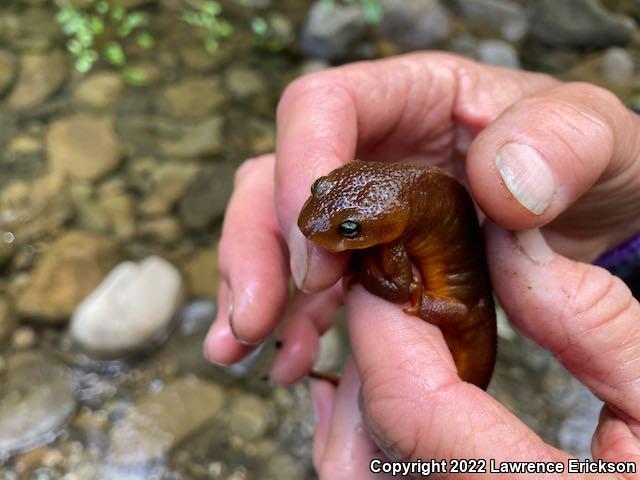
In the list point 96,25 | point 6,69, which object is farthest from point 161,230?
point 96,25

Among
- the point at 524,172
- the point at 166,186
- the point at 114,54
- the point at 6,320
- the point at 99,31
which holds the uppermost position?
the point at 524,172

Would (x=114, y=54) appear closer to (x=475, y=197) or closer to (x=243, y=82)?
(x=243, y=82)

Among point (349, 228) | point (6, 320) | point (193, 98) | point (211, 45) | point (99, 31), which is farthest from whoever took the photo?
point (211, 45)

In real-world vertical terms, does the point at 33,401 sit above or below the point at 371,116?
below

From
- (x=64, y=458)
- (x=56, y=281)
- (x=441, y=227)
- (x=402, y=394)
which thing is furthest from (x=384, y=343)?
(x=56, y=281)

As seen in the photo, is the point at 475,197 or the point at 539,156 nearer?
the point at 539,156

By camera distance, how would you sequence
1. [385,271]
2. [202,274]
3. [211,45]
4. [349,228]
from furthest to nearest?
[211,45] < [202,274] < [385,271] < [349,228]
